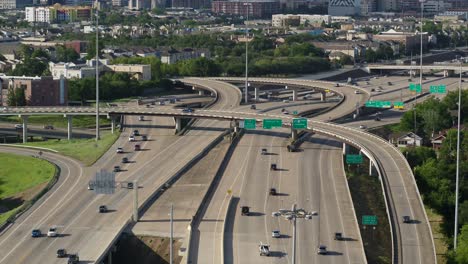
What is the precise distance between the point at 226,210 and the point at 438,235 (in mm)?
8697

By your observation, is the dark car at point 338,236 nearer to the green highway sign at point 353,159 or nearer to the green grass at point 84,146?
the green highway sign at point 353,159

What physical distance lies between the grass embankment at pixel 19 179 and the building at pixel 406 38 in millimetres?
97887

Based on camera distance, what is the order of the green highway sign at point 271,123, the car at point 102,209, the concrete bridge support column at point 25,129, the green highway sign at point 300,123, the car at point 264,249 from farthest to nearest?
the concrete bridge support column at point 25,129
the green highway sign at point 271,123
the green highway sign at point 300,123
the car at point 102,209
the car at point 264,249

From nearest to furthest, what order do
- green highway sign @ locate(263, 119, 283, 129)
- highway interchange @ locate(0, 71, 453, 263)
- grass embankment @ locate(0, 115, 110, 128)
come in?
highway interchange @ locate(0, 71, 453, 263) < green highway sign @ locate(263, 119, 283, 129) < grass embankment @ locate(0, 115, 110, 128)

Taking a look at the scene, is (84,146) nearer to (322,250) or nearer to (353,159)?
(353,159)

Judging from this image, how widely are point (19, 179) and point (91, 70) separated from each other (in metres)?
41.8

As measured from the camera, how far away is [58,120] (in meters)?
76.8

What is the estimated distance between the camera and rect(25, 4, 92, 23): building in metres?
196

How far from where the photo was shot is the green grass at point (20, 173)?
2069 inches

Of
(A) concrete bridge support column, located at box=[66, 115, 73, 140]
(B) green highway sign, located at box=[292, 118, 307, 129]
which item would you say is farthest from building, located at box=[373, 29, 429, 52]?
(B) green highway sign, located at box=[292, 118, 307, 129]

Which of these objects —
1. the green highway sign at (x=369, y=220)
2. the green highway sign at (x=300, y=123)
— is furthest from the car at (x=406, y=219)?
the green highway sign at (x=300, y=123)

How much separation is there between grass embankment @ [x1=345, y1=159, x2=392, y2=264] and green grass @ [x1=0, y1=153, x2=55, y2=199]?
15.3m

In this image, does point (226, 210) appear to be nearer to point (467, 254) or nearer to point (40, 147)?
point (467, 254)

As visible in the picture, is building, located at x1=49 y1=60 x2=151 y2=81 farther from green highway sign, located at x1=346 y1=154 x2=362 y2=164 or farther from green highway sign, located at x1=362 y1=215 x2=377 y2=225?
green highway sign, located at x1=362 y1=215 x2=377 y2=225
